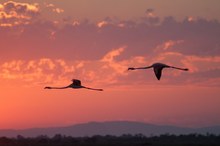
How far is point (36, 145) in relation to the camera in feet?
330

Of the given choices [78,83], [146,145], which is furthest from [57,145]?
[78,83]

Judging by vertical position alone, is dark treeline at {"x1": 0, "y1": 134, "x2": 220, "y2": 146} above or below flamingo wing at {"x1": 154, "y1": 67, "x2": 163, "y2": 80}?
above

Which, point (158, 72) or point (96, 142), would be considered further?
point (96, 142)

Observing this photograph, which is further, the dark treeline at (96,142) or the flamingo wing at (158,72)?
the dark treeline at (96,142)

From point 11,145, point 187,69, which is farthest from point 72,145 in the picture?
point 187,69

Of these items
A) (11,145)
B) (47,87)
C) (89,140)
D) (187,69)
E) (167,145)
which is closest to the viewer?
(187,69)

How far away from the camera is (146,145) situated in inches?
4038

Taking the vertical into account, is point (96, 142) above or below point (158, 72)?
above

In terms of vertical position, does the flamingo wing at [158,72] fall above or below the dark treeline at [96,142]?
below

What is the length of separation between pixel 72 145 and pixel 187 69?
62.6 meters

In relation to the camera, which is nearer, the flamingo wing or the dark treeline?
the flamingo wing

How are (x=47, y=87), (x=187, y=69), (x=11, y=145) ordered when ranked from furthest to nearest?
(x=11, y=145)
(x=47, y=87)
(x=187, y=69)

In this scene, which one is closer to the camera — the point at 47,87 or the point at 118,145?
the point at 47,87

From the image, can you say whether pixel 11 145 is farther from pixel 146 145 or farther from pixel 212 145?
pixel 212 145
